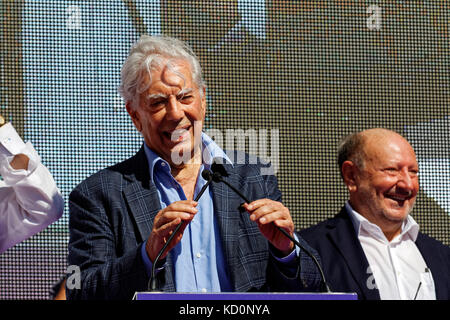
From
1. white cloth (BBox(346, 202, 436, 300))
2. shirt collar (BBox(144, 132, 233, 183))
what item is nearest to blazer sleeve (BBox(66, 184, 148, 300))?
shirt collar (BBox(144, 132, 233, 183))

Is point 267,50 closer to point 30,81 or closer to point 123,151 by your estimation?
point 123,151

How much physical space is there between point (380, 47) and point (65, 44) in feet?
4.55

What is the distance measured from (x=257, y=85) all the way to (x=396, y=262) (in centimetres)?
106

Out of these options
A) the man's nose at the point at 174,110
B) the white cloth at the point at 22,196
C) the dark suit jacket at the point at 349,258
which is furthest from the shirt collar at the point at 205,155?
the dark suit jacket at the point at 349,258

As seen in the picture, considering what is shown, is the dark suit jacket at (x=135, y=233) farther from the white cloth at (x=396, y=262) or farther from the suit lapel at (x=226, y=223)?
the white cloth at (x=396, y=262)

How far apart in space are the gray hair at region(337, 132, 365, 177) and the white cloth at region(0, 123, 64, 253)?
43.8 inches

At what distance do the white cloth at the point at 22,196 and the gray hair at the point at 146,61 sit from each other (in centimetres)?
31

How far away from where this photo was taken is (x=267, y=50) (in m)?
3.05

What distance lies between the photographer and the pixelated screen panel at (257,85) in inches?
110

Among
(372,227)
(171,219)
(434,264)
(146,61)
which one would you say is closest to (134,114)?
(146,61)

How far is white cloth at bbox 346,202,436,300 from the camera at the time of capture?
2256 millimetres

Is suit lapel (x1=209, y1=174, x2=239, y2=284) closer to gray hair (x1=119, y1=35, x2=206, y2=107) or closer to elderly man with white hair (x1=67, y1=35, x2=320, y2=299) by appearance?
elderly man with white hair (x1=67, y1=35, x2=320, y2=299)
